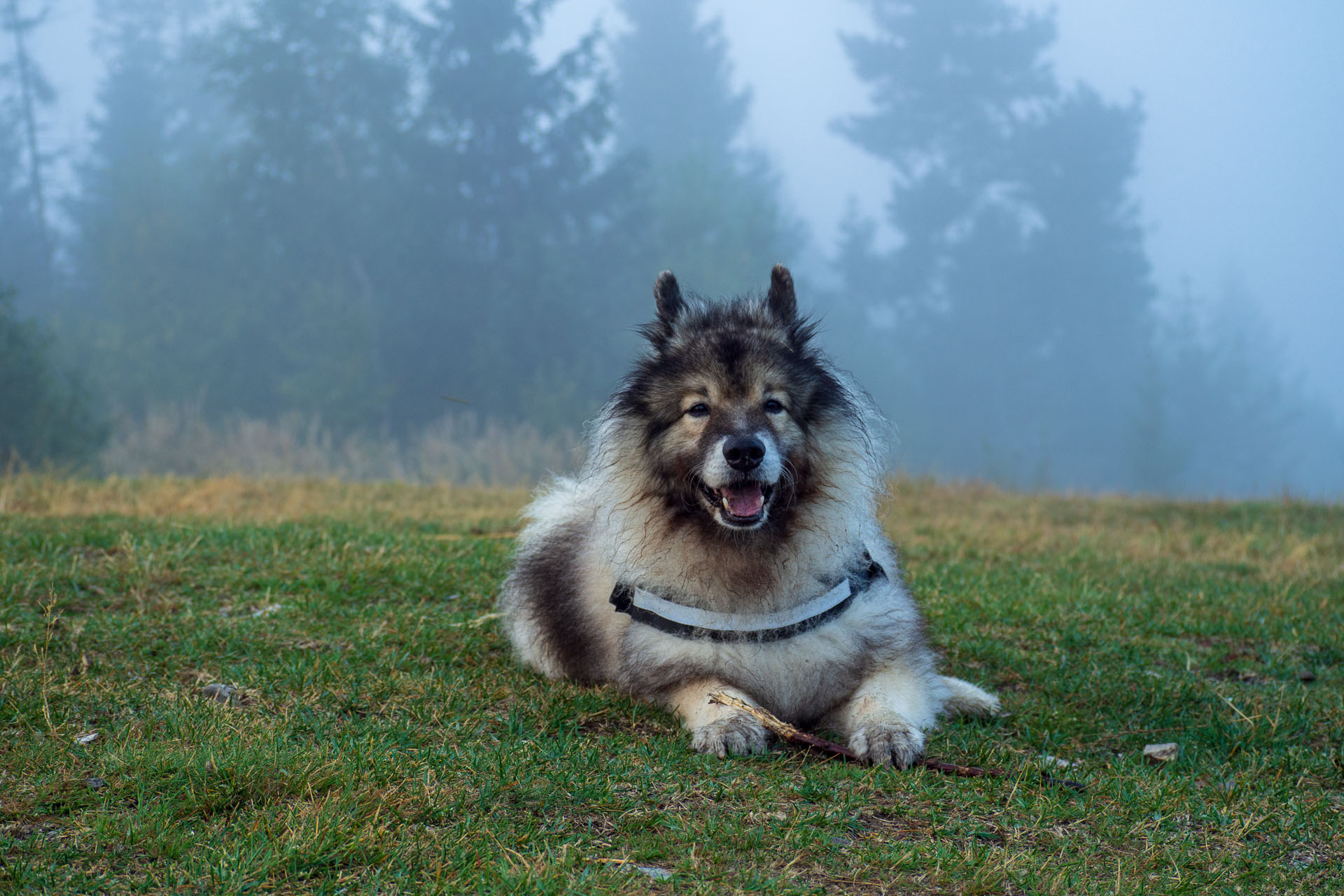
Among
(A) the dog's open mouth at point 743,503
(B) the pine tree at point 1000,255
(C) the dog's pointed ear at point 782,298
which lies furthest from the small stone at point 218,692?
(B) the pine tree at point 1000,255

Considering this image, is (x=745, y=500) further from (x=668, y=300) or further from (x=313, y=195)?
(x=313, y=195)

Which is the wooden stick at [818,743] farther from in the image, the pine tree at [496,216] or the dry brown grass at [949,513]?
the pine tree at [496,216]

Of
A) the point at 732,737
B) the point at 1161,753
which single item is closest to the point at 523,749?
the point at 732,737

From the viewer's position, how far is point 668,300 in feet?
14.7

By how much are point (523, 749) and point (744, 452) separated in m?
1.32

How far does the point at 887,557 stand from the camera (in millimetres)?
4863

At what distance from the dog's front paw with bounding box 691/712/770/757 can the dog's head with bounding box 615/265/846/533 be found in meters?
0.73

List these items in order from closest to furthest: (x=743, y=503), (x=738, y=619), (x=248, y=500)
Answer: (x=743, y=503), (x=738, y=619), (x=248, y=500)

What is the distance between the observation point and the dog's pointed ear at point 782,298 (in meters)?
4.46

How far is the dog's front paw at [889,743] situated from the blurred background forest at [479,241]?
1907 cm

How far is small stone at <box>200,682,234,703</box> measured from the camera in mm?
4406

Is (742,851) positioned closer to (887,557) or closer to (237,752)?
(237,752)

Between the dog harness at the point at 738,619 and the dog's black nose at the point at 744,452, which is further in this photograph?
the dog harness at the point at 738,619

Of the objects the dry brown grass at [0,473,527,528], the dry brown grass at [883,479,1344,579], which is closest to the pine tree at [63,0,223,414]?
the dry brown grass at [0,473,527,528]
